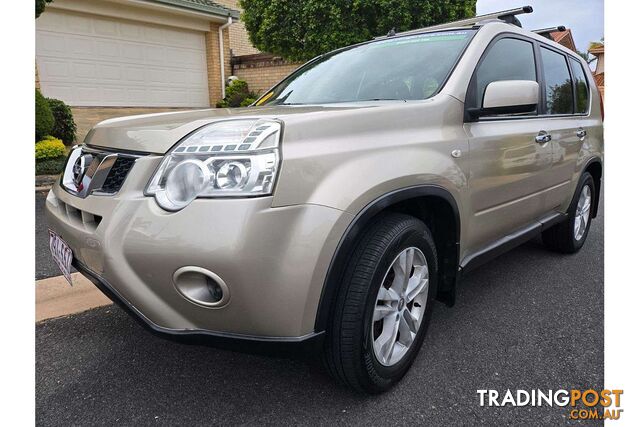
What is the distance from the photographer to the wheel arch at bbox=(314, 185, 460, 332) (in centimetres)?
169

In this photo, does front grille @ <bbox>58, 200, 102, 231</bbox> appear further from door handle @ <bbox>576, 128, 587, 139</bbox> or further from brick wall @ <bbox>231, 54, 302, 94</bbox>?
brick wall @ <bbox>231, 54, 302, 94</bbox>

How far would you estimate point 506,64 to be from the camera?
9.30 ft

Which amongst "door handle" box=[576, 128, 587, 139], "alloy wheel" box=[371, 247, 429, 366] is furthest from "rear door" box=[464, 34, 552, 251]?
"door handle" box=[576, 128, 587, 139]

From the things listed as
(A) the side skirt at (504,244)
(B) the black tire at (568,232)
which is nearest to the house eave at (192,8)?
(B) the black tire at (568,232)

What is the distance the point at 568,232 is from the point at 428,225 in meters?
2.19

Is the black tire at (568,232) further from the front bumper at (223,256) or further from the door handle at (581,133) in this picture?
the front bumper at (223,256)

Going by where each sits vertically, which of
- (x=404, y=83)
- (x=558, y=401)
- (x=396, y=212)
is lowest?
(x=558, y=401)

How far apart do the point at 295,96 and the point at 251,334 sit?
5.69 feet

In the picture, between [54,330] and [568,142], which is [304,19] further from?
[54,330]

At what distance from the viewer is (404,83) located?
8.34ft

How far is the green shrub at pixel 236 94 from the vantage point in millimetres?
12000

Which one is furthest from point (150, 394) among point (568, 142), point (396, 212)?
point (568, 142)

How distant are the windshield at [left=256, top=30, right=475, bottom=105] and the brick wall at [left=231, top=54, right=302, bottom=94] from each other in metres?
10.1

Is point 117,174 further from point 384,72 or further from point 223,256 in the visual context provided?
point 384,72
